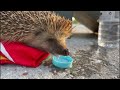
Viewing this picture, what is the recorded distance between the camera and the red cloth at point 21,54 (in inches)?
72.6

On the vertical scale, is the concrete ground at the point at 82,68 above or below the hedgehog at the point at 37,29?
below

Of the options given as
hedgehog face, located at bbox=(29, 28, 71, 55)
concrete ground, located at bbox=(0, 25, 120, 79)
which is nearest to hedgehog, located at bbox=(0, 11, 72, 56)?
hedgehog face, located at bbox=(29, 28, 71, 55)

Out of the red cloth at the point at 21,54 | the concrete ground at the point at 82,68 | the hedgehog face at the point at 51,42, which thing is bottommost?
the concrete ground at the point at 82,68

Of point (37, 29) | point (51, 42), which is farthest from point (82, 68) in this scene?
point (37, 29)

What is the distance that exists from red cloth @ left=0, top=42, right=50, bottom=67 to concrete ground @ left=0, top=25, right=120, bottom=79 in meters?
0.04

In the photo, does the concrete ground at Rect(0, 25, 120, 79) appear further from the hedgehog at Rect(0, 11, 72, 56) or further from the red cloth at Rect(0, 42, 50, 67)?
the hedgehog at Rect(0, 11, 72, 56)

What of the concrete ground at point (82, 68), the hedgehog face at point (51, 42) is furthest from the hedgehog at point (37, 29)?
the concrete ground at point (82, 68)

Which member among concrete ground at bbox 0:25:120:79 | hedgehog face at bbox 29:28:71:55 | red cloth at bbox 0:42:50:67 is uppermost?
hedgehog face at bbox 29:28:71:55

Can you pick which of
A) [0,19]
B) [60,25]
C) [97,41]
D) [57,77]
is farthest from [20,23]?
[97,41]

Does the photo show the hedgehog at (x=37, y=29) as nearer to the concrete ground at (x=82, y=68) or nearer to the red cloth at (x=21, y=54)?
the red cloth at (x=21, y=54)

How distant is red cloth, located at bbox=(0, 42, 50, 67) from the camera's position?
1844mm

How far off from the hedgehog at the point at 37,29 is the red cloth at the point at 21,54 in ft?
0.14

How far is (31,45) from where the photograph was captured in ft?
6.23

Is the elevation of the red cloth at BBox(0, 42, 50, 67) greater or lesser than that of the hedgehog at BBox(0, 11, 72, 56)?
lesser
